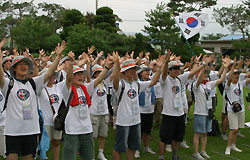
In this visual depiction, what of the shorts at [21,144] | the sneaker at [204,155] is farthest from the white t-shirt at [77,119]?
the sneaker at [204,155]

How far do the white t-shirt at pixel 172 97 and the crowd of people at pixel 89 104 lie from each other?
20 millimetres

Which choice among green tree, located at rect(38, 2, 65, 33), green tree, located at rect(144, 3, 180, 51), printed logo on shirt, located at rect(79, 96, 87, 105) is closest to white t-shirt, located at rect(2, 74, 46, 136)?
printed logo on shirt, located at rect(79, 96, 87, 105)

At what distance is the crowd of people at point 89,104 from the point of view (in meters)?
4.24

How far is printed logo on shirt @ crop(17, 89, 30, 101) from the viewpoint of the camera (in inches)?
165

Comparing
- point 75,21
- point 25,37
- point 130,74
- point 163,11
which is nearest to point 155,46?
point 163,11

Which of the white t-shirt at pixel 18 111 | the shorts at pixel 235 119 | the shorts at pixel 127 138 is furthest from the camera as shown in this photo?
the shorts at pixel 235 119

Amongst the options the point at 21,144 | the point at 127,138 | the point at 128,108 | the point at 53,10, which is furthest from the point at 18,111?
the point at 53,10

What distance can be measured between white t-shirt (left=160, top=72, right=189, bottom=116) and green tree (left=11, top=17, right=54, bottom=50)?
28.3 metres

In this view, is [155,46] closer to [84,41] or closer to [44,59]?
[84,41]

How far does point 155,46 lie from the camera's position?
31109 mm

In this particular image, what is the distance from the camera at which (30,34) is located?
105ft

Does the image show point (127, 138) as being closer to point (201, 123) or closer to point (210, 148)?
point (201, 123)

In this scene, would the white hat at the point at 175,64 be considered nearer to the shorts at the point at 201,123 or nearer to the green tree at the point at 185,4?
the shorts at the point at 201,123

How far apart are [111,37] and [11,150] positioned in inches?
1019
